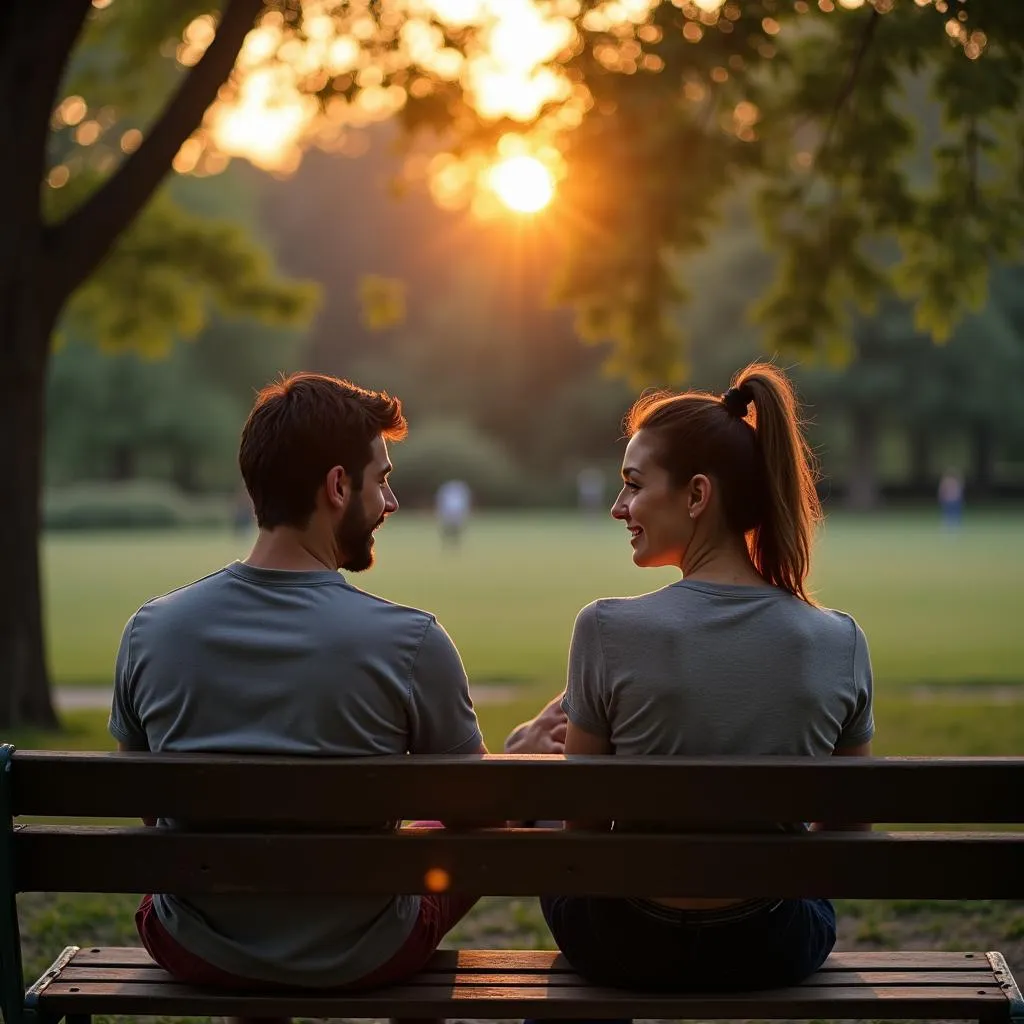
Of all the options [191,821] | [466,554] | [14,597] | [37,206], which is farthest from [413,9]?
[466,554]

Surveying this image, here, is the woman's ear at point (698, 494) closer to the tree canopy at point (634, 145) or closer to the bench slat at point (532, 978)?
the bench slat at point (532, 978)

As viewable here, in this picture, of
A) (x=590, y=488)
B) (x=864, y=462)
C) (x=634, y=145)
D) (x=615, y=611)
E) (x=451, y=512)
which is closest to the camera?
(x=615, y=611)

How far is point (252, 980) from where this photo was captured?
2.88 metres

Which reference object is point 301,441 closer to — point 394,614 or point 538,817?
point 394,614

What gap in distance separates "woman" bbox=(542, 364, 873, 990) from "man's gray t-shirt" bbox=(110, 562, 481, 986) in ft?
0.92

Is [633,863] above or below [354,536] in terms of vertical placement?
below

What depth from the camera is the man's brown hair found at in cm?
290

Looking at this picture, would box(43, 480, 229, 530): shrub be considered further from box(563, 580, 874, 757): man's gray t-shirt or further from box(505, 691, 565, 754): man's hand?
box(563, 580, 874, 757): man's gray t-shirt

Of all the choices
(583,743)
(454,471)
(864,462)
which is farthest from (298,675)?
(454,471)

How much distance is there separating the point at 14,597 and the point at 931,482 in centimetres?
5967

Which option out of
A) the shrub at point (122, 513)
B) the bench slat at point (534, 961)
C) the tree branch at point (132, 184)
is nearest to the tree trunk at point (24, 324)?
the tree branch at point (132, 184)

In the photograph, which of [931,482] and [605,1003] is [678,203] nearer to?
[605,1003]

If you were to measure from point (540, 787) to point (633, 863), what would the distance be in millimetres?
229

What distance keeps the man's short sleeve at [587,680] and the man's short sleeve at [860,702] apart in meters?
0.48
